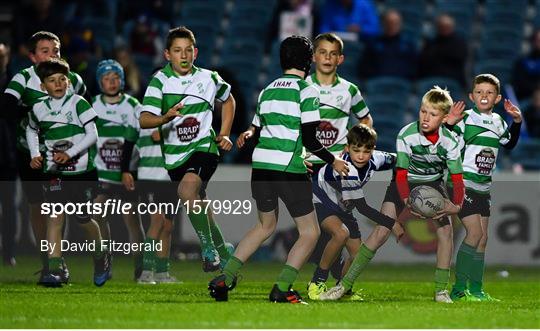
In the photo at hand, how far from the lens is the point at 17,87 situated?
1289 cm

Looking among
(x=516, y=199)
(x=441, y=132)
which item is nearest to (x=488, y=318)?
(x=441, y=132)

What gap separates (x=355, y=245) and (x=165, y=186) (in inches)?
102

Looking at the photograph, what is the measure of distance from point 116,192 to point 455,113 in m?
3.88

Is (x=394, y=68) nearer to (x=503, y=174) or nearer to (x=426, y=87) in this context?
(x=426, y=87)

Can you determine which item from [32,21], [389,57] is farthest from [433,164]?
[32,21]

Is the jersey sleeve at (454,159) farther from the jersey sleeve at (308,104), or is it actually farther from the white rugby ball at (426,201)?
the jersey sleeve at (308,104)

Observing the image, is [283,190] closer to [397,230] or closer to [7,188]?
[397,230]

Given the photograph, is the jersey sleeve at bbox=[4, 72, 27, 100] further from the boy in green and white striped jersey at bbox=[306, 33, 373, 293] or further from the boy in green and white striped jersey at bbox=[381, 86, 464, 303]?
the boy in green and white striped jersey at bbox=[381, 86, 464, 303]

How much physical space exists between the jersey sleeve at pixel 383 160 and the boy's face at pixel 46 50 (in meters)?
3.30

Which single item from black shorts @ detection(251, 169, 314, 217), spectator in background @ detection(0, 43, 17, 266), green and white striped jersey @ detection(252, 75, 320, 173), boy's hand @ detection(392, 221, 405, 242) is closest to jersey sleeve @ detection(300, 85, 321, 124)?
green and white striped jersey @ detection(252, 75, 320, 173)

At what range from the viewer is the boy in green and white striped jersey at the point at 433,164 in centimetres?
1127

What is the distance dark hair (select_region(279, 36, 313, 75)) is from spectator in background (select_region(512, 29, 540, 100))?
329 inches

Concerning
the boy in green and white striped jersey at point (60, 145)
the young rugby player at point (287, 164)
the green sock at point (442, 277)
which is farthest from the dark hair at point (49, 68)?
the green sock at point (442, 277)

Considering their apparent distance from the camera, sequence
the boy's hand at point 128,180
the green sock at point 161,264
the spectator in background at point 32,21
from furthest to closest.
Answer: the spectator in background at point 32,21 < the green sock at point 161,264 < the boy's hand at point 128,180
